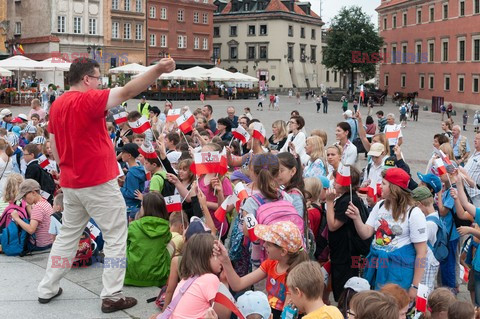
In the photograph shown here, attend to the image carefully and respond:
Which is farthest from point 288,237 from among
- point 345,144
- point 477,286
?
point 345,144

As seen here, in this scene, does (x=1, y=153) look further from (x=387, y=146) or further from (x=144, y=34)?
(x=144, y=34)

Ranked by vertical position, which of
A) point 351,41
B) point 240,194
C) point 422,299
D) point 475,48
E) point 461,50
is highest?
point 351,41

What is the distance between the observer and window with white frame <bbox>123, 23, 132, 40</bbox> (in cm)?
6788

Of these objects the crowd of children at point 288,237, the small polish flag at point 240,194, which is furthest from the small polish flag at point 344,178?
the small polish flag at point 240,194

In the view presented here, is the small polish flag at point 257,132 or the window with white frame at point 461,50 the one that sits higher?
the window with white frame at point 461,50

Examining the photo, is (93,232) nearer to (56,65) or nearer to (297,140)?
(297,140)

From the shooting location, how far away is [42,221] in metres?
7.76

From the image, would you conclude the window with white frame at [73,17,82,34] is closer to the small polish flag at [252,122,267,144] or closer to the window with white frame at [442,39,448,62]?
the window with white frame at [442,39,448,62]

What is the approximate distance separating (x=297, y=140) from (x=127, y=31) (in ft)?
201

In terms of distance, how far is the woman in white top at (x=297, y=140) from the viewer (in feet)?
33.3

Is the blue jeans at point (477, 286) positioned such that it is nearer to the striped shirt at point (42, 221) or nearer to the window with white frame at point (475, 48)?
the striped shirt at point (42, 221)

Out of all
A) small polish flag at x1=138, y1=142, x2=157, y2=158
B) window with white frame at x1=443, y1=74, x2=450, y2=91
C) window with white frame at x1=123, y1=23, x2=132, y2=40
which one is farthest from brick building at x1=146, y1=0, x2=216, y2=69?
small polish flag at x1=138, y1=142, x2=157, y2=158

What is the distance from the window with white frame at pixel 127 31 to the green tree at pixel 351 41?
24.3 meters

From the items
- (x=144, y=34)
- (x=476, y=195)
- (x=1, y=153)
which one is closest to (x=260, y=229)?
(x=476, y=195)
